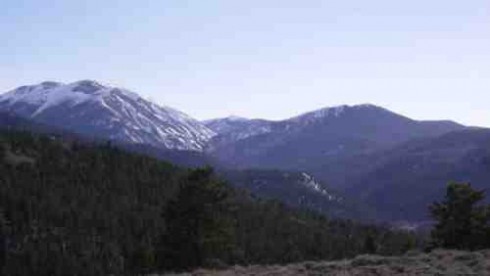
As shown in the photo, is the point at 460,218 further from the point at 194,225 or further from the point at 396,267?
the point at 396,267

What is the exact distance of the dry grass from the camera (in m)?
23.5

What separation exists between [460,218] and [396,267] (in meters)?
26.0

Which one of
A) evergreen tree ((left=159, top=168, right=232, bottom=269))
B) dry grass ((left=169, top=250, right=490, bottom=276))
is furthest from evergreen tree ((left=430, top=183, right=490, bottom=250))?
dry grass ((left=169, top=250, right=490, bottom=276))

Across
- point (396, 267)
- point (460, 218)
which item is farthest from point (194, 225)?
point (396, 267)

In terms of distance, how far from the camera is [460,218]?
160ft

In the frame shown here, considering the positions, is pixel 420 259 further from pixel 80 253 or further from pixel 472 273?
pixel 80 253

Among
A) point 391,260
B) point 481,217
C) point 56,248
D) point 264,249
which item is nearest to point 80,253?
point 56,248

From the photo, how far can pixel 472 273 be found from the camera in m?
22.3

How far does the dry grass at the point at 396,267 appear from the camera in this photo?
23.5m

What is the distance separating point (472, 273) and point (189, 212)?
3287cm

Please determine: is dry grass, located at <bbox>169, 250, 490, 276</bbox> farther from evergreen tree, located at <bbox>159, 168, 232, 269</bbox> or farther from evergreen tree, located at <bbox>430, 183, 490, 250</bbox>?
evergreen tree, located at <bbox>159, 168, 232, 269</bbox>

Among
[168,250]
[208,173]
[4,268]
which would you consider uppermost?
[208,173]

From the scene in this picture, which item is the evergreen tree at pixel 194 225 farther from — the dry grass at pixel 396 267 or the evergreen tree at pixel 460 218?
the dry grass at pixel 396 267

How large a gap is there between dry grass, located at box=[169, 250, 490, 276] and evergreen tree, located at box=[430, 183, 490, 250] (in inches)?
718
